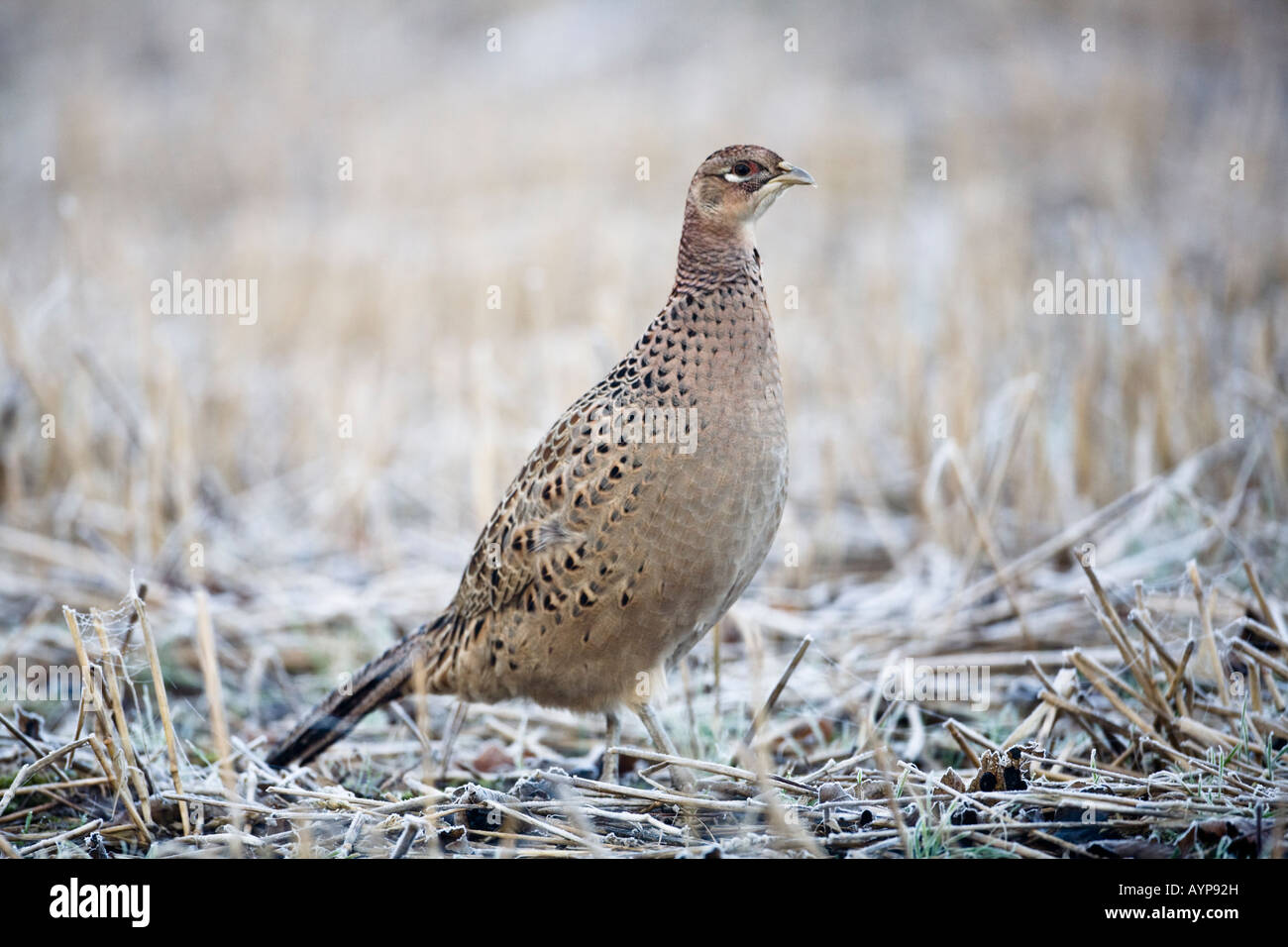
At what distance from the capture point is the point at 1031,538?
219 inches

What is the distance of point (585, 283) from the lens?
334 inches

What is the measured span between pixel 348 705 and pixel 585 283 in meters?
5.34

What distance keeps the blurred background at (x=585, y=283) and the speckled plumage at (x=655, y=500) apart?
38.2 inches

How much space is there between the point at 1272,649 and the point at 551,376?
397 centimetres

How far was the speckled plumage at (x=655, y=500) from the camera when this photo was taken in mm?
3232
